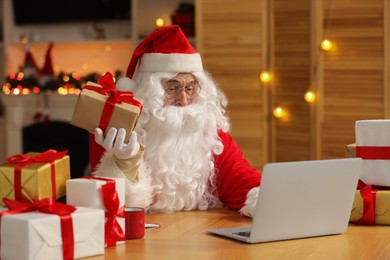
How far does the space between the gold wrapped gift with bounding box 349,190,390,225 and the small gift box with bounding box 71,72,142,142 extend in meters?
0.73

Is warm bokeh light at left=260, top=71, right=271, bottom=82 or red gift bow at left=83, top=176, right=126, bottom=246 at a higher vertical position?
warm bokeh light at left=260, top=71, right=271, bottom=82

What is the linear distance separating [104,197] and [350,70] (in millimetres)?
3062

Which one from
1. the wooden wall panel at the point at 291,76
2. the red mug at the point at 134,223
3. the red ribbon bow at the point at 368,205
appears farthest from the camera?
the wooden wall panel at the point at 291,76

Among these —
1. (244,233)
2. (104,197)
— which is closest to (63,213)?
(104,197)

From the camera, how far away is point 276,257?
2.00 meters

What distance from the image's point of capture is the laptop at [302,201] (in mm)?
2104

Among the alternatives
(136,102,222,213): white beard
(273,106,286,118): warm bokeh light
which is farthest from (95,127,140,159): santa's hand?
(273,106,286,118): warm bokeh light

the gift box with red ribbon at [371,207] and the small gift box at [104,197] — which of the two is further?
the gift box with red ribbon at [371,207]

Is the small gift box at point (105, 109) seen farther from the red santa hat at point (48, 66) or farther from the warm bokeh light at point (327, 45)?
the red santa hat at point (48, 66)

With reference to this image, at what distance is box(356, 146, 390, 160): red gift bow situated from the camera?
247 centimetres

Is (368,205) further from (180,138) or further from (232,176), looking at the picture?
(180,138)

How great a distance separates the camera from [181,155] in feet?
9.31

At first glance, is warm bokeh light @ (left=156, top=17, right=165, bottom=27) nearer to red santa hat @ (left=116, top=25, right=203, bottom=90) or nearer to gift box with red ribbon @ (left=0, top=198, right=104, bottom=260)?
red santa hat @ (left=116, top=25, right=203, bottom=90)

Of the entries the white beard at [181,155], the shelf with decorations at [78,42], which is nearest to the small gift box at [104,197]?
the white beard at [181,155]
